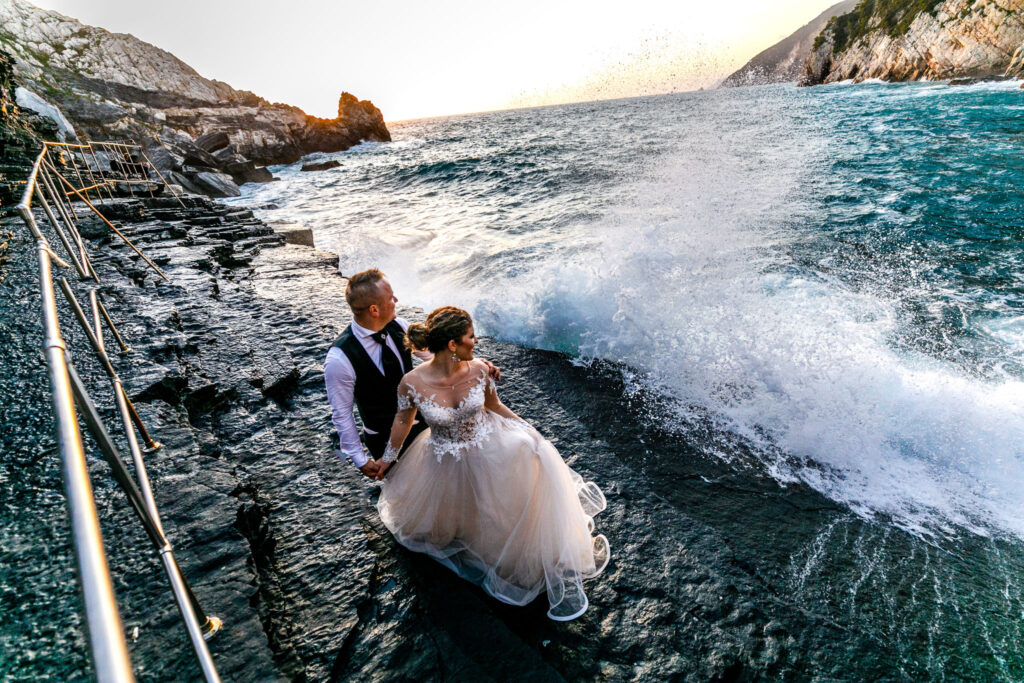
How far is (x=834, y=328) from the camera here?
5.72 meters

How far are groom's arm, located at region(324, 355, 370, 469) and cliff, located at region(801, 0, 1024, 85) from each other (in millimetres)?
61719

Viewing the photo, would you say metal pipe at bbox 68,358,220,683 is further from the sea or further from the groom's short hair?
the sea

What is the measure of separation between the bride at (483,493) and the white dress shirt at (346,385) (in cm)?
22

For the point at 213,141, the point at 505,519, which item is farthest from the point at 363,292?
the point at 213,141

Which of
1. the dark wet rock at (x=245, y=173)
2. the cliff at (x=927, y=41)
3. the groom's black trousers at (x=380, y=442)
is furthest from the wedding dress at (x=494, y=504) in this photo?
the cliff at (x=927, y=41)

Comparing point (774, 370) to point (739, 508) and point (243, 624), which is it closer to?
point (739, 508)

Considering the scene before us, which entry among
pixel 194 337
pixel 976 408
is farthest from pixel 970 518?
pixel 194 337

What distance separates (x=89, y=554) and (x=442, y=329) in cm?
165

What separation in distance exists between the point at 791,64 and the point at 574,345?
25555cm

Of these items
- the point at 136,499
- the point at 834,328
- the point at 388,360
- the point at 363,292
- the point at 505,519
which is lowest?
the point at 834,328

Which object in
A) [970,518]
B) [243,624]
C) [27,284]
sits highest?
[27,284]

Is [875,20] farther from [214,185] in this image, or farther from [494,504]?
[494,504]

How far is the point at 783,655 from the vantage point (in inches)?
89.9

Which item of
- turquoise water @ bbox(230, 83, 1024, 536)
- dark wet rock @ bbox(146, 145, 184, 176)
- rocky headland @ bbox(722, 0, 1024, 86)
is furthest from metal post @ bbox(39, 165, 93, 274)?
rocky headland @ bbox(722, 0, 1024, 86)
